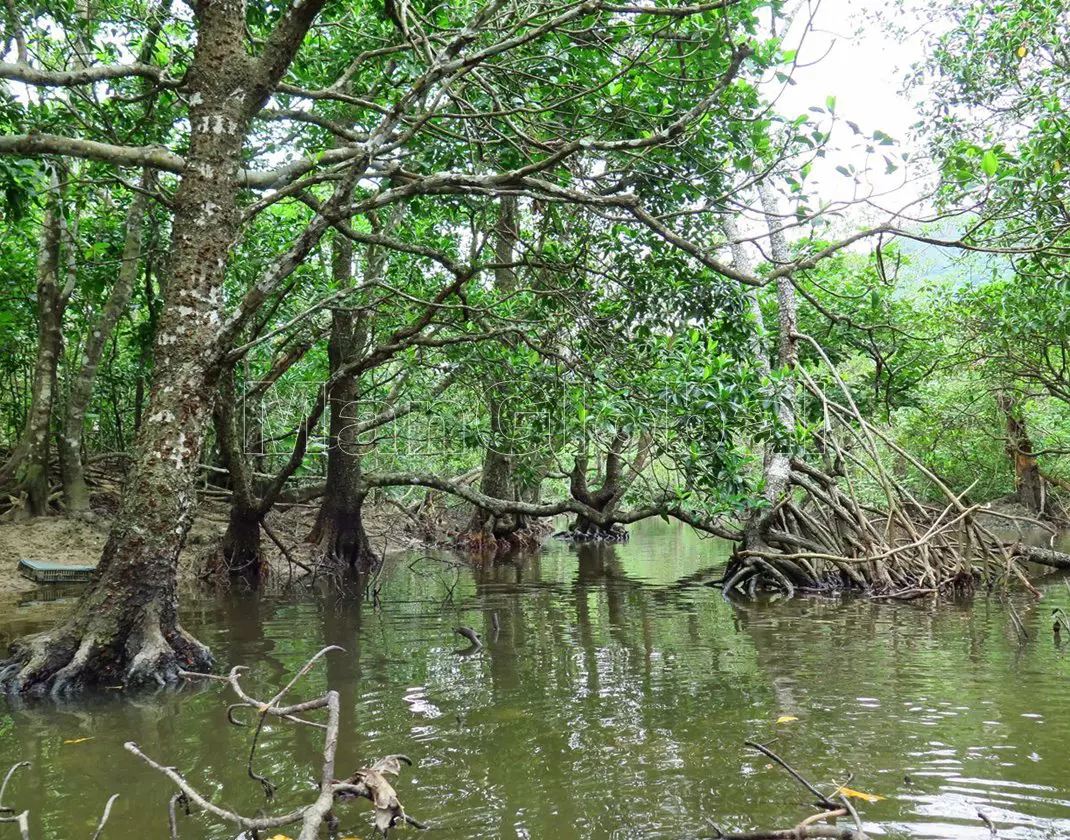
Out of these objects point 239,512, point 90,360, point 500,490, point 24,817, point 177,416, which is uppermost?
point 90,360

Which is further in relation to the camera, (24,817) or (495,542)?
(495,542)

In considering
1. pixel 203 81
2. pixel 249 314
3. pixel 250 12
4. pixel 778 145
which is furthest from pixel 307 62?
pixel 778 145

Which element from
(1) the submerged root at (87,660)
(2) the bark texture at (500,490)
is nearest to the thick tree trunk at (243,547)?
(2) the bark texture at (500,490)

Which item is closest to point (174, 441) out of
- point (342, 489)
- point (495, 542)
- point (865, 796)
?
point (865, 796)

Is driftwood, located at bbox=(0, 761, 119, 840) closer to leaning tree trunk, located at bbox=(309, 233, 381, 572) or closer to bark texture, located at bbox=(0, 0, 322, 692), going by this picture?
bark texture, located at bbox=(0, 0, 322, 692)

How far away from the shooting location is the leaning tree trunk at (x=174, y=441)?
483 centimetres

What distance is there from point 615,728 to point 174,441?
3.19 meters

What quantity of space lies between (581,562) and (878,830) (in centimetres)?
1164

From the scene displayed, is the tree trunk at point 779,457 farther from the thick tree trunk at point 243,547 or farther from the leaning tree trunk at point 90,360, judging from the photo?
the leaning tree trunk at point 90,360

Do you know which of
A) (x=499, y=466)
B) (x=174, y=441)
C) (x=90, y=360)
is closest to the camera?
(x=174, y=441)

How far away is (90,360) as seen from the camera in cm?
1021

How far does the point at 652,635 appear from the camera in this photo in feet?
22.2

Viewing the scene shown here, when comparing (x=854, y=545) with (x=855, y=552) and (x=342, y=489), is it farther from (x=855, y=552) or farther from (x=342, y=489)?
(x=342, y=489)

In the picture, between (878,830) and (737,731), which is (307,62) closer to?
(737,731)
